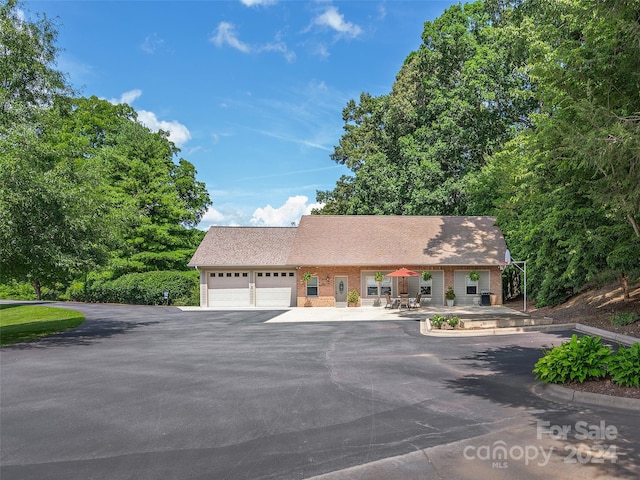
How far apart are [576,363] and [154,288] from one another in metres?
29.9

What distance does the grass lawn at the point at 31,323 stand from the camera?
56.2ft

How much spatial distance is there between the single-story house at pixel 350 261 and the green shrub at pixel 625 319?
39.5ft

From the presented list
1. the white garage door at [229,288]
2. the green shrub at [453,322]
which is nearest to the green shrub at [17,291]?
the white garage door at [229,288]

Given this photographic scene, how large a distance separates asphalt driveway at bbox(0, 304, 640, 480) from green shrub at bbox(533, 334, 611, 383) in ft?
1.86

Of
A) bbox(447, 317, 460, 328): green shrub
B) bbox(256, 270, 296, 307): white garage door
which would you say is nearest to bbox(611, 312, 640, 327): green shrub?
bbox(447, 317, 460, 328): green shrub

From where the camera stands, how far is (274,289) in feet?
99.0

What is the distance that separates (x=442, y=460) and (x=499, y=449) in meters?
0.86

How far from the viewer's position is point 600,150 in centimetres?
875

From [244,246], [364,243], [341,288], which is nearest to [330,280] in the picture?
[341,288]

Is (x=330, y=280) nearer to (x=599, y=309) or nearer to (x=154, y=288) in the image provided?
(x=154, y=288)

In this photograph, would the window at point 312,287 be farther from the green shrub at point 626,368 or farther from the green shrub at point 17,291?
the green shrub at point 17,291

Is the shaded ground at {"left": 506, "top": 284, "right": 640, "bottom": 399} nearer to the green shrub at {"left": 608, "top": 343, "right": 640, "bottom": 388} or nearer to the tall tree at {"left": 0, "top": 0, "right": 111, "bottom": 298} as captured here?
the green shrub at {"left": 608, "top": 343, "right": 640, "bottom": 388}

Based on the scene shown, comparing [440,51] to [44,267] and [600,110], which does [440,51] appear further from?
[44,267]

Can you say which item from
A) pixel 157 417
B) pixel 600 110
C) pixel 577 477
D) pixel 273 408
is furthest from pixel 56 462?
pixel 600 110
